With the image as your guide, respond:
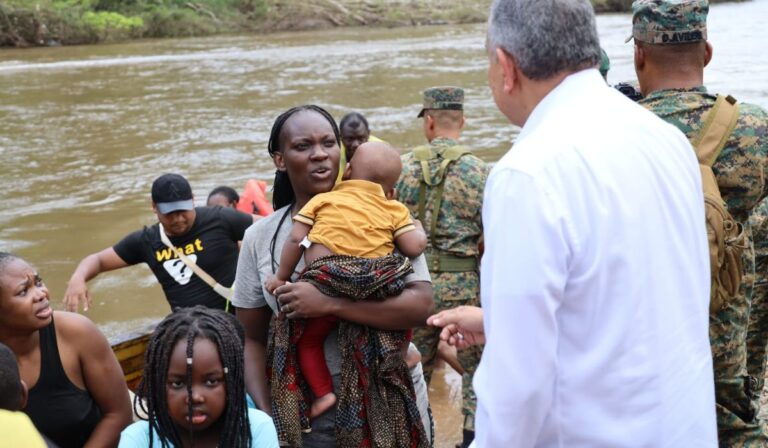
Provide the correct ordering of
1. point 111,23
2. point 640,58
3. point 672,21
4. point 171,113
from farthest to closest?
point 111,23 → point 171,113 → point 640,58 → point 672,21

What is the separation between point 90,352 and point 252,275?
28.0 inches

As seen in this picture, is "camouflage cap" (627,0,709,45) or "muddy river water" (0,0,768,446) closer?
"camouflage cap" (627,0,709,45)

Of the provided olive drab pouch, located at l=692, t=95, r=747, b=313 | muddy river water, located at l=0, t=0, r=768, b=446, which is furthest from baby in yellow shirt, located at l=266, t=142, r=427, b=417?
muddy river water, located at l=0, t=0, r=768, b=446

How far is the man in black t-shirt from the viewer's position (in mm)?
5648

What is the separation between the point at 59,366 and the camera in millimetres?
3322

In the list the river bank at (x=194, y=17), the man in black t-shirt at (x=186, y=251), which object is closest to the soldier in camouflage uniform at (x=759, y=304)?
the man in black t-shirt at (x=186, y=251)

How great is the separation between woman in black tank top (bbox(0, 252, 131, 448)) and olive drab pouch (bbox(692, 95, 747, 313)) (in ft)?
7.15

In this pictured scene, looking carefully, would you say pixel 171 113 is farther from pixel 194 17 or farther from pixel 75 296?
pixel 194 17

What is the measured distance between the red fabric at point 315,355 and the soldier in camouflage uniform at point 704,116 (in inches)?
54.1

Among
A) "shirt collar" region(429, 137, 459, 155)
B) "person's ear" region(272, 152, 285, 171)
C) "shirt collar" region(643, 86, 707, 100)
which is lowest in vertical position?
"shirt collar" region(429, 137, 459, 155)

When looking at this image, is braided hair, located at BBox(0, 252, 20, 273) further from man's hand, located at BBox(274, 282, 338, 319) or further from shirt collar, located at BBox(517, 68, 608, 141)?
shirt collar, located at BBox(517, 68, 608, 141)

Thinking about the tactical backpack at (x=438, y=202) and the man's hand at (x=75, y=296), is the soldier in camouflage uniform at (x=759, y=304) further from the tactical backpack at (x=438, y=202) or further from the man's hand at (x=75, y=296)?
the man's hand at (x=75, y=296)

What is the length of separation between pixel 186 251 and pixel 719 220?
11.8ft

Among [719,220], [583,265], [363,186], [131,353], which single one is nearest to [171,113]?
[131,353]
